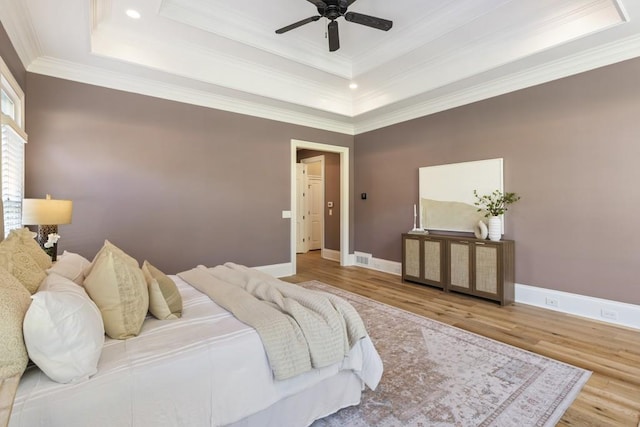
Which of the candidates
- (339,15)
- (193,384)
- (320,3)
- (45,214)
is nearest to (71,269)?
(45,214)

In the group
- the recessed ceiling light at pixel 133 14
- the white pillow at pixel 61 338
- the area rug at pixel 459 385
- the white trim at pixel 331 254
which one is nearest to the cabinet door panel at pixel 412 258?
the area rug at pixel 459 385

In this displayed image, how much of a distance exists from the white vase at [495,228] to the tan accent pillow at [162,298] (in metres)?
3.76

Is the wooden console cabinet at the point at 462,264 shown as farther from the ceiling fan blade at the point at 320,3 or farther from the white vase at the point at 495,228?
the ceiling fan blade at the point at 320,3

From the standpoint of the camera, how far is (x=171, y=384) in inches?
52.3

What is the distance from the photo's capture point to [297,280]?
522cm

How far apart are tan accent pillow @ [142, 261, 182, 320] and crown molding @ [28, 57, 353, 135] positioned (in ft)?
10.3

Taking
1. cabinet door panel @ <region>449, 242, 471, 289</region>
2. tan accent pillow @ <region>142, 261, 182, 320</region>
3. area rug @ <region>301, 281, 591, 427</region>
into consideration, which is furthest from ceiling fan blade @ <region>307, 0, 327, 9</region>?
cabinet door panel @ <region>449, 242, 471, 289</region>


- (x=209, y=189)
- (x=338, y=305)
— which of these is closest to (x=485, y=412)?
(x=338, y=305)

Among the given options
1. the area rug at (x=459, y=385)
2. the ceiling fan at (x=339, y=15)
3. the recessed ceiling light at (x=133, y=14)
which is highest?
the recessed ceiling light at (x=133, y=14)

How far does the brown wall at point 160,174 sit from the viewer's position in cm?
362

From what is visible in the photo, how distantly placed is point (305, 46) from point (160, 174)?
8.47 ft

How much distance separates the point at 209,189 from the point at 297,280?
2016mm

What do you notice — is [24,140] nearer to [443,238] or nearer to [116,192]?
[116,192]

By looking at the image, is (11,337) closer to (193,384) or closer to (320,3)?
(193,384)
